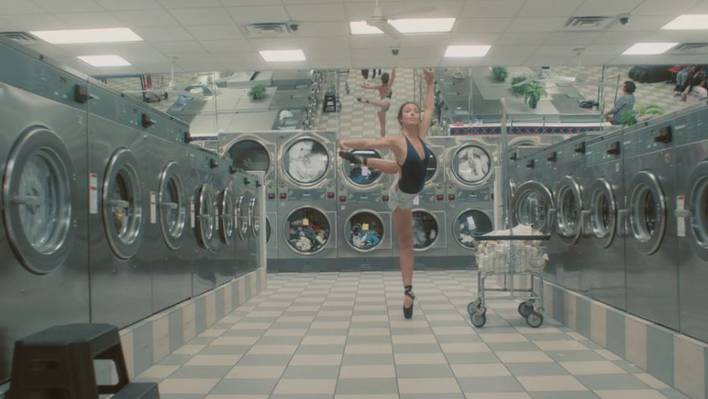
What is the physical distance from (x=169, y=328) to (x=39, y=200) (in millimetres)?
1781

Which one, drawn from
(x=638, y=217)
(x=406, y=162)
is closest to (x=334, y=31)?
(x=406, y=162)

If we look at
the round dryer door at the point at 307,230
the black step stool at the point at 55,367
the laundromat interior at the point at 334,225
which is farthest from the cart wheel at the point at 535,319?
the round dryer door at the point at 307,230

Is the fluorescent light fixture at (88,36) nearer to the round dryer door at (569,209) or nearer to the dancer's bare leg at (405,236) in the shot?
the dancer's bare leg at (405,236)

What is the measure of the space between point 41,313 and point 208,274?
8.91ft

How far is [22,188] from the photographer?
239 centimetres

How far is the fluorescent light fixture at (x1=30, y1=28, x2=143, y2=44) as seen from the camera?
7.91 metres

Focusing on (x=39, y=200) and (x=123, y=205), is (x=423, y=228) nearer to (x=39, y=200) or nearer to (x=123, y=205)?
(x=123, y=205)

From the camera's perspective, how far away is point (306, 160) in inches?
388

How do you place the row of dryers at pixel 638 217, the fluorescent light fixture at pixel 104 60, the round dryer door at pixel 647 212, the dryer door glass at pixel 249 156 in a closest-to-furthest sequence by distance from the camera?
the row of dryers at pixel 638 217 < the round dryer door at pixel 647 212 < the fluorescent light fixture at pixel 104 60 < the dryer door glass at pixel 249 156

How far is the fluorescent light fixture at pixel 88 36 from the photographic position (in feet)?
26.0

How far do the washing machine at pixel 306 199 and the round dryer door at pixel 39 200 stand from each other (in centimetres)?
689

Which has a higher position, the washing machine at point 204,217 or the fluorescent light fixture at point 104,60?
the fluorescent light fixture at point 104,60

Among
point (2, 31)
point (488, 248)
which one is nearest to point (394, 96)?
point (2, 31)

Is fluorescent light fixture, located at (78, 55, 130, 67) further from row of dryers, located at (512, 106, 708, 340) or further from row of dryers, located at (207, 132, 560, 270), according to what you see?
row of dryers, located at (512, 106, 708, 340)
